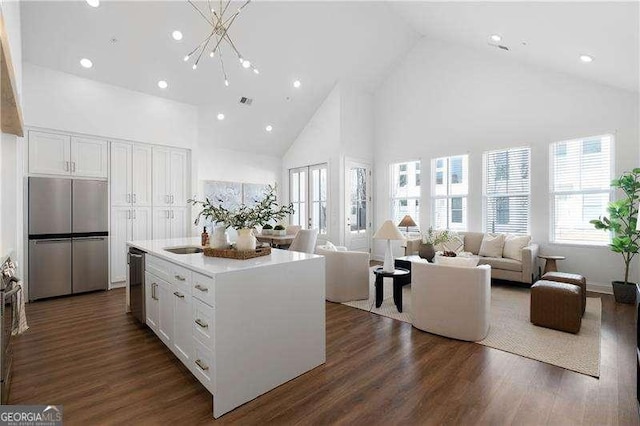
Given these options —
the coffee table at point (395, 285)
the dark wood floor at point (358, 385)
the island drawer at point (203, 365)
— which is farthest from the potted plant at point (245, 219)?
the coffee table at point (395, 285)

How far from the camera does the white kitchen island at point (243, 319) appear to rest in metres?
2.00

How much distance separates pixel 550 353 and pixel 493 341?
0.44 m

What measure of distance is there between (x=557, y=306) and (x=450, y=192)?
3.64 meters

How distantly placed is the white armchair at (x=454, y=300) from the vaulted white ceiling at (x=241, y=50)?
14.8 ft

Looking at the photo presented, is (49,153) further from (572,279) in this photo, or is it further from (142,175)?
(572,279)

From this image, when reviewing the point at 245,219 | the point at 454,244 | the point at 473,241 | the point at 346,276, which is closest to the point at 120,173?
the point at 245,219

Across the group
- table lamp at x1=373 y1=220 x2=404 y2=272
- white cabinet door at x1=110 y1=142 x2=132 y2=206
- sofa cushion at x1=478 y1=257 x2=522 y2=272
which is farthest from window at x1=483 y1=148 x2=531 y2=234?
white cabinet door at x1=110 y1=142 x2=132 y2=206

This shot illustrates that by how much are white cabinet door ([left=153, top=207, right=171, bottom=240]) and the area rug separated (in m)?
3.62

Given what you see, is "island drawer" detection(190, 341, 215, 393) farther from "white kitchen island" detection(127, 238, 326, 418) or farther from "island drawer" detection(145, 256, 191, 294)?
"island drawer" detection(145, 256, 191, 294)

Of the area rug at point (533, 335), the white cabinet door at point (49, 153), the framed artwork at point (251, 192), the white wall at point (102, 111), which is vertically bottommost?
the area rug at point (533, 335)

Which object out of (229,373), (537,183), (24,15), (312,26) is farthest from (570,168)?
(24,15)

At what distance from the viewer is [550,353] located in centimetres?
279

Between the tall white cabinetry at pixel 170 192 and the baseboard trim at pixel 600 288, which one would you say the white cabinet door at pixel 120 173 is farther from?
the baseboard trim at pixel 600 288

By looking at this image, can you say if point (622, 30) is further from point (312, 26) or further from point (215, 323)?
point (215, 323)
